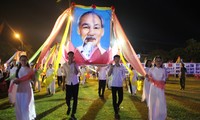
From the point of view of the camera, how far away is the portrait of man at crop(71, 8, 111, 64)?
10953 mm

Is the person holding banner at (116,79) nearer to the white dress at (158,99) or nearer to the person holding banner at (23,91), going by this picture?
the white dress at (158,99)

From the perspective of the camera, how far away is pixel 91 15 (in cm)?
1112

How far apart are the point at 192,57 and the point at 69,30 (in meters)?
44.6

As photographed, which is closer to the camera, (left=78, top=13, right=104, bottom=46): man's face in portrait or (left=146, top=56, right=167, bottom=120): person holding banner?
(left=146, top=56, right=167, bottom=120): person holding banner

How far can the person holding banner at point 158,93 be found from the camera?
7.89 meters

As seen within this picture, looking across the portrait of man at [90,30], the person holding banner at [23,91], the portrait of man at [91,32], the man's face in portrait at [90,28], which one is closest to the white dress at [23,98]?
the person holding banner at [23,91]

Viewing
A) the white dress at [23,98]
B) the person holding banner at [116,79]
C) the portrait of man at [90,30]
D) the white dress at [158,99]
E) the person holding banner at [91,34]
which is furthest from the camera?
the portrait of man at [90,30]

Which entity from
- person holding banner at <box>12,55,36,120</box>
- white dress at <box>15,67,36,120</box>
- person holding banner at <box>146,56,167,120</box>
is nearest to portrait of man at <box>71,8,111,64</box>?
person holding banner at <box>146,56,167,120</box>

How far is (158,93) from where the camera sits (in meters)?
7.98

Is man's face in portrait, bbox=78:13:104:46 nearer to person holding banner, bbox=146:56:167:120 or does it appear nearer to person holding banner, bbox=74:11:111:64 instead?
person holding banner, bbox=74:11:111:64

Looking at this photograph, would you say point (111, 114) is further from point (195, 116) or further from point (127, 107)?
point (195, 116)

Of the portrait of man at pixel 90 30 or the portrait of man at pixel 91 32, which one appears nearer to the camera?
the portrait of man at pixel 91 32

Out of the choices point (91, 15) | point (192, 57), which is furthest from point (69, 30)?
point (192, 57)

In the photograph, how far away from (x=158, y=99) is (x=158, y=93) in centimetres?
18
